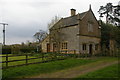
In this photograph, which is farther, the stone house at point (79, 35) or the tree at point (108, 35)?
the tree at point (108, 35)

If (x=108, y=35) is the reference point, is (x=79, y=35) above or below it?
below

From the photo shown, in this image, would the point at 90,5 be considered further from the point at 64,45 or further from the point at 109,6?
the point at 109,6

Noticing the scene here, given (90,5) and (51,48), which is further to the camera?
(51,48)

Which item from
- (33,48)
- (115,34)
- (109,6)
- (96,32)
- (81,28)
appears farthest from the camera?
(109,6)

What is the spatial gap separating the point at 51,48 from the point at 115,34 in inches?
567

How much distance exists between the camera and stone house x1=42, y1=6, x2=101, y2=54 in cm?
2364

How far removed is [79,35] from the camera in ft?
76.4

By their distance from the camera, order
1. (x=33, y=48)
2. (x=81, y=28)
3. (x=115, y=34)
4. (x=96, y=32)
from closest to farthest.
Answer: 1. (x=81, y=28)
2. (x=115, y=34)
3. (x=96, y=32)
4. (x=33, y=48)

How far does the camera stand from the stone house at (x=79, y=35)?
23.6 meters

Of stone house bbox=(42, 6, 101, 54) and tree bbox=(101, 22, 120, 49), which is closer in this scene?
stone house bbox=(42, 6, 101, 54)

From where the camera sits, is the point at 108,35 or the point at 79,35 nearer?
the point at 79,35

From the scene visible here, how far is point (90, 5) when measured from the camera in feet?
87.0

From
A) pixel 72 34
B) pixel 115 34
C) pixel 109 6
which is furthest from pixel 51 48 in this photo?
pixel 109 6

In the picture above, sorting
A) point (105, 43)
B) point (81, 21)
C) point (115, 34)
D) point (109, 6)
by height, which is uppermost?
point (109, 6)
